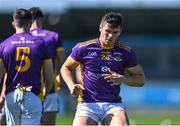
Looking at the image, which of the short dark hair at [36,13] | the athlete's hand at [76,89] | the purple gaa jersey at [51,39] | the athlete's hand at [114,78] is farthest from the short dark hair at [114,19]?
the purple gaa jersey at [51,39]

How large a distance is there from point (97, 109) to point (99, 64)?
622 mm

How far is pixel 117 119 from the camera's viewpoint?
10.9 meters

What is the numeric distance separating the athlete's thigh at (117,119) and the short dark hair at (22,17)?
6.02 ft

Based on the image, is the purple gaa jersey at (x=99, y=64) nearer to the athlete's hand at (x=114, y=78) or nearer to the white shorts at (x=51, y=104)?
the athlete's hand at (x=114, y=78)

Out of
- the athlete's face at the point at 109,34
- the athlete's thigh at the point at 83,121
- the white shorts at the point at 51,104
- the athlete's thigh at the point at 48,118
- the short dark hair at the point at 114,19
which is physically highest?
the short dark hair at the point at 114,19

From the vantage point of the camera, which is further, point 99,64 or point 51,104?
point 51,104

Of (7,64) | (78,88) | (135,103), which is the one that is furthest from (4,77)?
(135,103)

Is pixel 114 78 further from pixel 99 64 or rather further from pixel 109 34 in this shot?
pixel 109 34

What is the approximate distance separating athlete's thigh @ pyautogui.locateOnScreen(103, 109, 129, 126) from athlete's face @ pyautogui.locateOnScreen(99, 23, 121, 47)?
3.08 feet

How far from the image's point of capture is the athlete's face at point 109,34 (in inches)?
433

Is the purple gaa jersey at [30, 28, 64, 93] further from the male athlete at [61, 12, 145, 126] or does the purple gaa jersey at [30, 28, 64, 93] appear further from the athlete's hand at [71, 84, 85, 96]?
the athlete's hand at [71, 84, 85, 96]

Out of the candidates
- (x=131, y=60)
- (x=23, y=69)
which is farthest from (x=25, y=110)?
(x=131, y=60)

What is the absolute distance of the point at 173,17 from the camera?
1526 inches

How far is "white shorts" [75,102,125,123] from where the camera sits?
11078 mm
